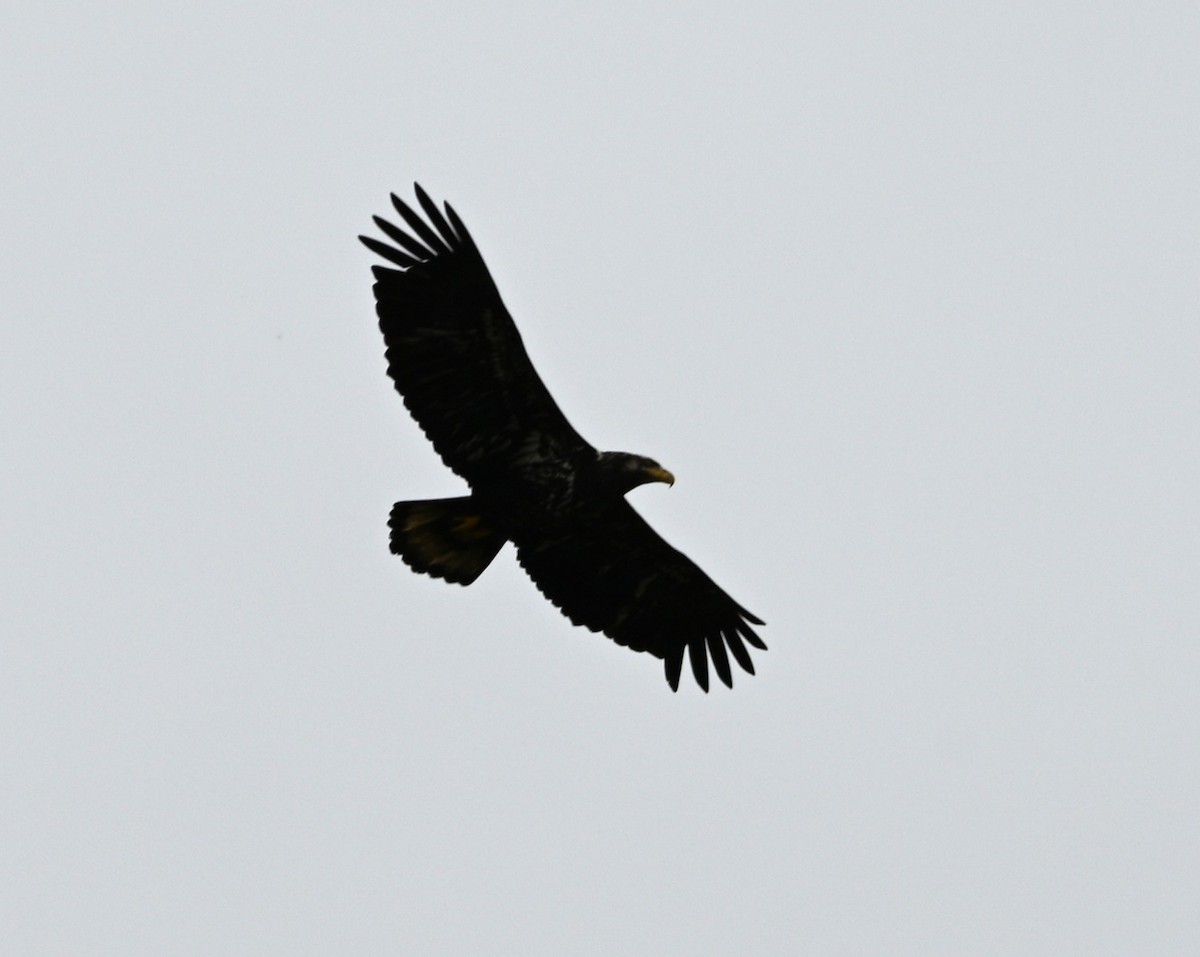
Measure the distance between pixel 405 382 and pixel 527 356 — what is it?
90 cm

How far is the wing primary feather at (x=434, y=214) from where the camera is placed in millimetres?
13695

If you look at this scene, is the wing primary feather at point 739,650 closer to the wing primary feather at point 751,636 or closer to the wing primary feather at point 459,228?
the wing primary feather at point 751,636

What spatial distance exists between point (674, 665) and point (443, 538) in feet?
7.64

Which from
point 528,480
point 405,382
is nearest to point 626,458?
point 528,480

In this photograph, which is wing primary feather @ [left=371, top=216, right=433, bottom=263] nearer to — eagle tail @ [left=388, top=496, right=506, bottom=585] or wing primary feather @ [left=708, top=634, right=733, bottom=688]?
eagle tail @ [left=388, top=496, right=506, bottom=585]

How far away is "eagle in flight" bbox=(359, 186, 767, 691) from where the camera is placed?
544 inches

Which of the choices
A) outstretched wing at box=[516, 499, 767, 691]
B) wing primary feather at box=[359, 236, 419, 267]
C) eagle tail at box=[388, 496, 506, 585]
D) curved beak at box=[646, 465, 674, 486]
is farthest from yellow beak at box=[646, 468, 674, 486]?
wing primary feather at box=[359, 236, 419, 267]

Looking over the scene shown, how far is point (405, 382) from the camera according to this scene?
14.1m

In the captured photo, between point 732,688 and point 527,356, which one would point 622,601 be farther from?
point 527,356

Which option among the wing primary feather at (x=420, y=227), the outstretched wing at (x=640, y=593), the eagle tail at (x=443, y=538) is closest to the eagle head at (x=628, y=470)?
the outstretched wing at (x=640, y=593)

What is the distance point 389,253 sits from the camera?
13797 mm

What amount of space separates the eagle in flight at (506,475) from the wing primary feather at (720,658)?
0.15 ft

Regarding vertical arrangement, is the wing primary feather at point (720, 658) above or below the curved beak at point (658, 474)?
below

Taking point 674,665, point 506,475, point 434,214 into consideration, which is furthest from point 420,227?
point 674,665
